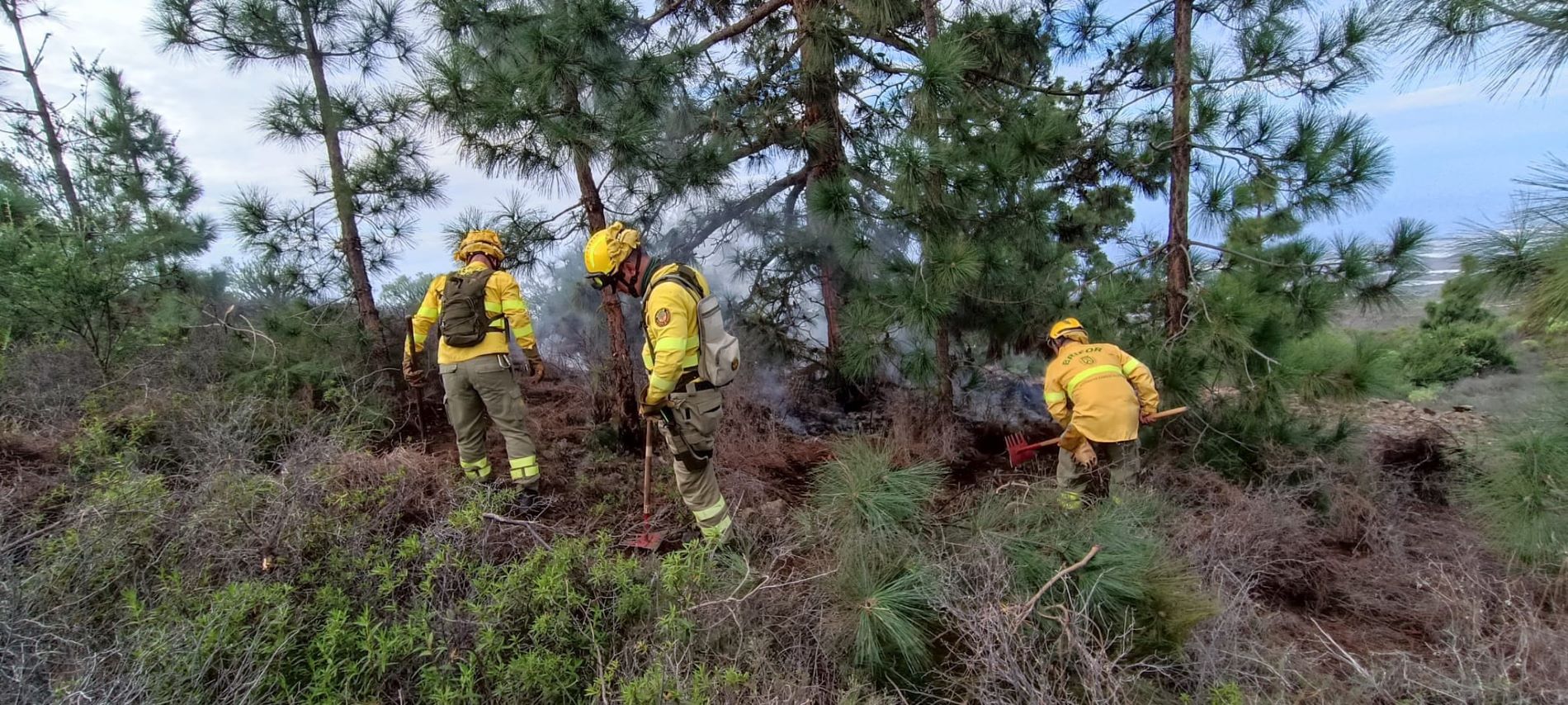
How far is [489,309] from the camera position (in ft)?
13.6

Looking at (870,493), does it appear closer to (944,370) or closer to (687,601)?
(687,601)

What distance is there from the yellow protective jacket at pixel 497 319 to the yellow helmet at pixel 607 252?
949 mm

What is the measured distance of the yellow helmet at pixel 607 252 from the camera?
3.49 m

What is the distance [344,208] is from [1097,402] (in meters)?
6.06

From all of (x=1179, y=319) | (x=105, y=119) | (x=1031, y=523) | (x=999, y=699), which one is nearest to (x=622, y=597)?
(x=999, y=699)

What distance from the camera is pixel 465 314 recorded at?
405 centimetres

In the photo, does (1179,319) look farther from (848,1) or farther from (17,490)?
(17,490)

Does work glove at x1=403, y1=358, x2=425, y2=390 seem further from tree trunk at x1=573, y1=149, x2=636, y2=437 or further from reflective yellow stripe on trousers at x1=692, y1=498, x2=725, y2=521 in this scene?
reflective yellow stripe on trousers at x1=692, y1=498, x2=725, y2=521

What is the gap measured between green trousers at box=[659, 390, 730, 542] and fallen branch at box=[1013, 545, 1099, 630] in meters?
1.79

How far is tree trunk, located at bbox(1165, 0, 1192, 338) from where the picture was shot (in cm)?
451

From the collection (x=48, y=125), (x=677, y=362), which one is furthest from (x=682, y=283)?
(x=48, y=125)

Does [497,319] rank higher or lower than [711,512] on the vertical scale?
higher

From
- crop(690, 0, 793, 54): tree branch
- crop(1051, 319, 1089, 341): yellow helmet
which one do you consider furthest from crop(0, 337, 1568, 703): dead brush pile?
crop(690, 0, 793, 54): tree branch

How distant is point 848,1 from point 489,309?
142 inches
